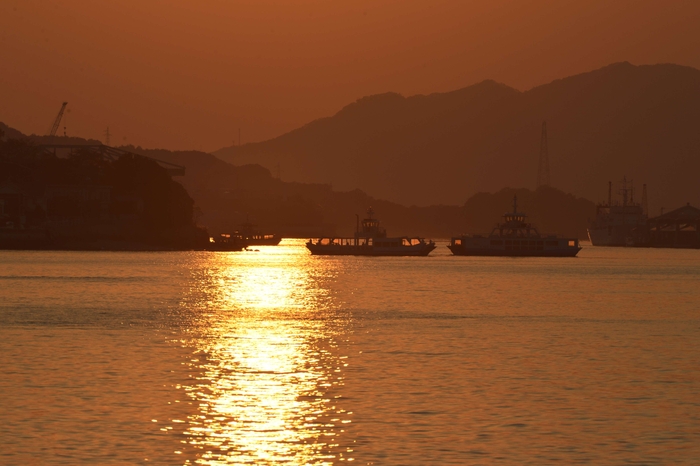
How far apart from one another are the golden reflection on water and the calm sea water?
0.10 meters

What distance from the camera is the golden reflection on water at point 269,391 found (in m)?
27.7

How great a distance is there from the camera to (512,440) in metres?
29.2

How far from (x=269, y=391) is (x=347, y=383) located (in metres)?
3.71

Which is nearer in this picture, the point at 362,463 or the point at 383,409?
the point at 362,463

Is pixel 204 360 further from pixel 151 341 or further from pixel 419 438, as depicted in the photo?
pixel 419 438

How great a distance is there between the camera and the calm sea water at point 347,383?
28125 millimetres

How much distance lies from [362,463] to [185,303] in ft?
209

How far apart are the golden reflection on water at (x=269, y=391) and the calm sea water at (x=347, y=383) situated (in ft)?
0.33

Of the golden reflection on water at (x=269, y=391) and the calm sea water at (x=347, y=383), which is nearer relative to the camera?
the golden reflection on water at (x=269, y=391)

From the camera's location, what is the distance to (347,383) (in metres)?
39.7

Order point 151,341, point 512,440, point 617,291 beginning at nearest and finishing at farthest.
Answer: point 512,440, point 151,341, point 617,291

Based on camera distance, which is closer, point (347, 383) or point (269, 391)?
point (269, 391)

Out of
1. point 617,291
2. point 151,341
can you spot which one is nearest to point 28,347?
point 151,341

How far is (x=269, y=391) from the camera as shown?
37.2 metres
